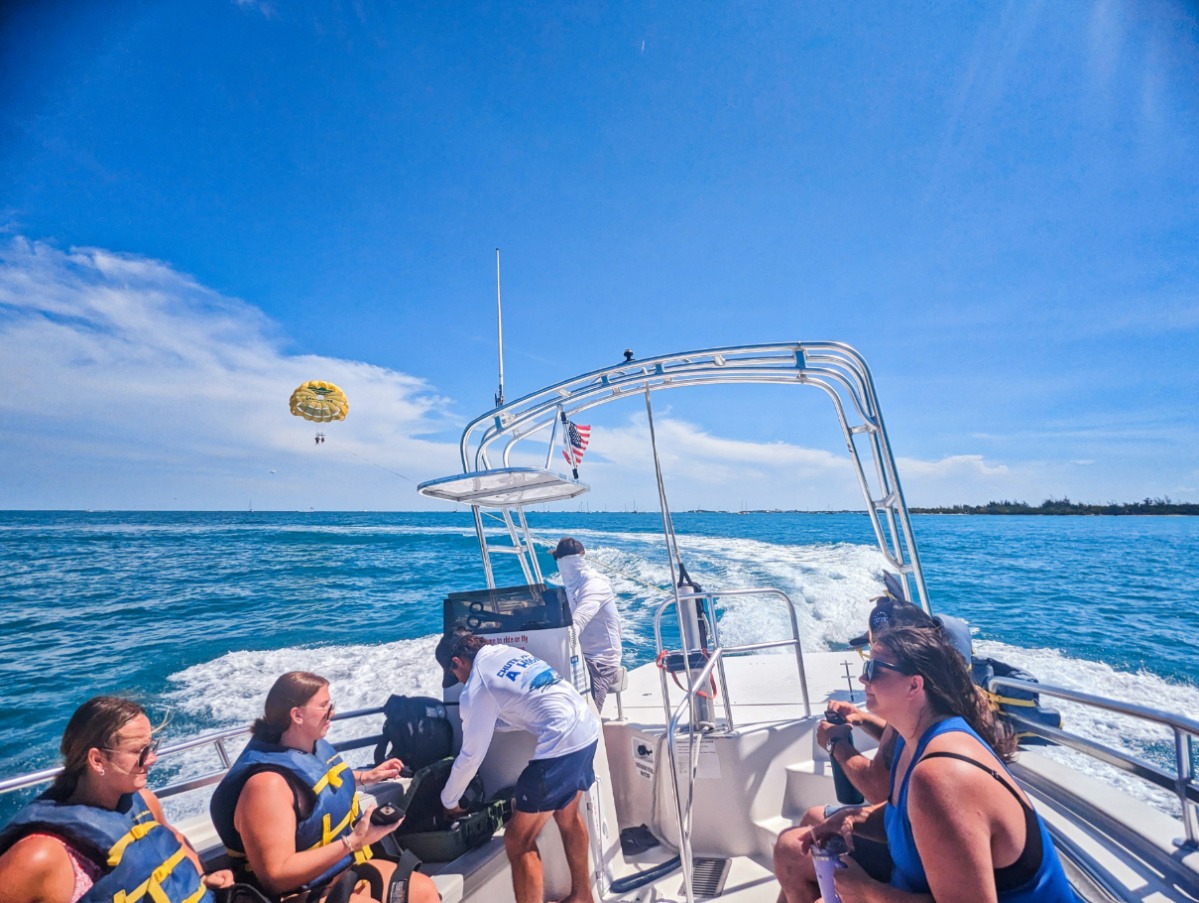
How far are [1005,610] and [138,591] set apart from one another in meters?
23.1

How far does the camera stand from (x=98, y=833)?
138 centimetres

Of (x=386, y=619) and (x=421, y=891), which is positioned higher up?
(x=421, y=891)

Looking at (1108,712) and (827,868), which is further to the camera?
(1108,712)

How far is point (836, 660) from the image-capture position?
4949mm

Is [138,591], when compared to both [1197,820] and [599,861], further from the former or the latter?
[1197,820]

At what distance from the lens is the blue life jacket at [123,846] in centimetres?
132

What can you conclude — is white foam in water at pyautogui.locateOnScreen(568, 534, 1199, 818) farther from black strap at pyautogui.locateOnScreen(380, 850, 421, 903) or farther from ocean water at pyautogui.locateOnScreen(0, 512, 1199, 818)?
black strap at pyautogui.locateOnScreen(380, 850, 421, 903)

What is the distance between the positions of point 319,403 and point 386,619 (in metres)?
8.34

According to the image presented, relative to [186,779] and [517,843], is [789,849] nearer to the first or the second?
[517,843]

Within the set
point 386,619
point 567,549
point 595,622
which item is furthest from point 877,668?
point 386,619

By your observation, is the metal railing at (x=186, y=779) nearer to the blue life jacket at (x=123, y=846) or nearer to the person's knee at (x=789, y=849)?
the blue life jacket at (x=123, y=846)

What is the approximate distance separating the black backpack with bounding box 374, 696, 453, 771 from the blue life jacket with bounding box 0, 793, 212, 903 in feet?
3.82

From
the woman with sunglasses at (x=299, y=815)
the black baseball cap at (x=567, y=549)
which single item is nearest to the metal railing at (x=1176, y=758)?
the woman with sunglasses at (x=299, y=815)

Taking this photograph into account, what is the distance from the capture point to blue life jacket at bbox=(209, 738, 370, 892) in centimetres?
174
